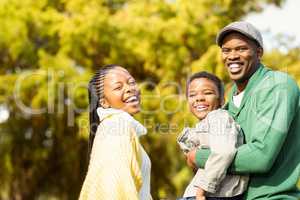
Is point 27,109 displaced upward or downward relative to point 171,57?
downward

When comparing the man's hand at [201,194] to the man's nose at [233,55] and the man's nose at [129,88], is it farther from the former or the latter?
the man's nose at [129,88]

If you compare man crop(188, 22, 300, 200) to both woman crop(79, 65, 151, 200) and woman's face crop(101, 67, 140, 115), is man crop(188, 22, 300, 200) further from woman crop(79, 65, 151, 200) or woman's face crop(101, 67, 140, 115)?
woman's face crop(101, 67, 140, 115)

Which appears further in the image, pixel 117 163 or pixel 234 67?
pixel 117 163

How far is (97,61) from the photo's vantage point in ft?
49.3

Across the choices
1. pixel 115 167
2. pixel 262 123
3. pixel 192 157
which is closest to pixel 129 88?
pixel 115 167

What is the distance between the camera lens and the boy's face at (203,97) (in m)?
3.77

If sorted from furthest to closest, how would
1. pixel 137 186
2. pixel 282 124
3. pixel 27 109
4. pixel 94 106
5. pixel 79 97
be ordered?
pixel 27 109
pixel 79 97
pixel 94 106
pixel 137 186
pixel 282 124

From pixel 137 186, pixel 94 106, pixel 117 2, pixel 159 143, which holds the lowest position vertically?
pixel 159 143

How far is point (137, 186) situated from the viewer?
3643 millimetres

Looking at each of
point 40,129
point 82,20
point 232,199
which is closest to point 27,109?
point 40,129

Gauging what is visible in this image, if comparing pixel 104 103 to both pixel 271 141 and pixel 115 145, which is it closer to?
pixel 115 145

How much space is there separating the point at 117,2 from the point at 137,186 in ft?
41.0

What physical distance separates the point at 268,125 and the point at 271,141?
7 cm

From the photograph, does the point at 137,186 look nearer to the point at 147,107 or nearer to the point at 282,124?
the point at 282,124
